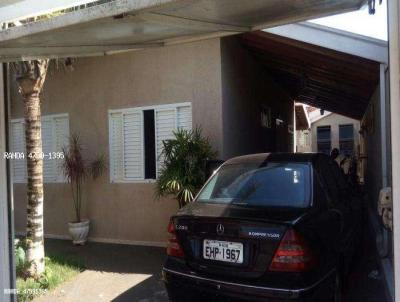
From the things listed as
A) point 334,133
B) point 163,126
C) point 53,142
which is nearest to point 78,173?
Result: point 53,142

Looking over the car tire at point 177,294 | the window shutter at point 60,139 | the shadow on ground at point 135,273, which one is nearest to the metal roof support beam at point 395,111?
the shadow on ground at point 135,273

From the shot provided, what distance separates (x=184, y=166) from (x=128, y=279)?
6.41 ft

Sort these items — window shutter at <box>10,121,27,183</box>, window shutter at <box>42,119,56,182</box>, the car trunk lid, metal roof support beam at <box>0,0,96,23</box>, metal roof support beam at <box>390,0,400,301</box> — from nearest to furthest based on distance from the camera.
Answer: metal roof support beam at <box>390,0,400,301</box> → metal roof support beam at <box>0,0,96,23</box> → the car trunk lid → window shutter at <box>42,119,56,182</box> → window shutter at <box>10,121,27,183</box>

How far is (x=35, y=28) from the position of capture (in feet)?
8.63

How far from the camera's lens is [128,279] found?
5871 mm

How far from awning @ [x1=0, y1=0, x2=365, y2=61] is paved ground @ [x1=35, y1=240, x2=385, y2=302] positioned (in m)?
3.29

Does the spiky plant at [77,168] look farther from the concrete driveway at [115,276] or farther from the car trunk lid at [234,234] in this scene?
the car trunk lid at [234,234]

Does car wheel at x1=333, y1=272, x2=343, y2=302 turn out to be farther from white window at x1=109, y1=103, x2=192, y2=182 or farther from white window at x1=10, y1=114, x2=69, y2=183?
white window at x1=10, y1=114, x2=69, y2=183

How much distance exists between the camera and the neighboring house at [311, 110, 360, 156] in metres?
25.3

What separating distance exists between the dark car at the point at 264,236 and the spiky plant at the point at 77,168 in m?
4.30

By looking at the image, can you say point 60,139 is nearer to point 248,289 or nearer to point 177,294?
point 177,294

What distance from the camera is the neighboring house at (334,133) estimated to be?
2527cm

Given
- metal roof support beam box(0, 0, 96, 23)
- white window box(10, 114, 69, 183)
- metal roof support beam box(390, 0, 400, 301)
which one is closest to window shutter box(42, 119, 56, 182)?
white window box(10, 114, 69, 183)

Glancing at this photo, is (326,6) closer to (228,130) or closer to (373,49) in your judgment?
(373,49)
